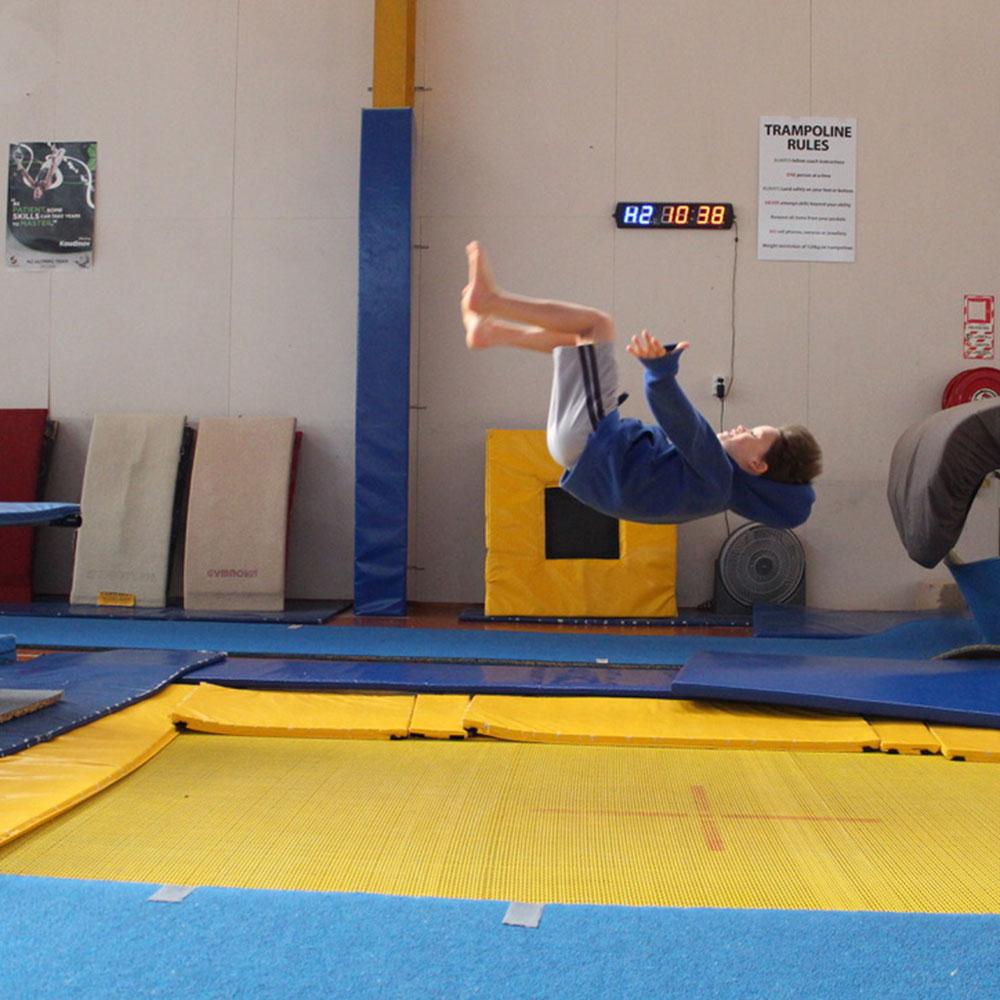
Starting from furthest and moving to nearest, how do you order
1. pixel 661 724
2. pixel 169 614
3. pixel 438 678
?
pixel 169 614 < pixel 438 678 < pixel 661 724

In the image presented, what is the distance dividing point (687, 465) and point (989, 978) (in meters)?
1.59

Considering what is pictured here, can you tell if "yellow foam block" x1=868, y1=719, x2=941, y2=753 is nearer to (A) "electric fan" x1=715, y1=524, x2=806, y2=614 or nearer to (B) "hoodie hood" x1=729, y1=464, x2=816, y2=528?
(B) "hoodie hood" x1=729, y1=464, x2=816, y2=528

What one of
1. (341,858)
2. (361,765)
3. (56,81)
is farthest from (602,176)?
(341,858)

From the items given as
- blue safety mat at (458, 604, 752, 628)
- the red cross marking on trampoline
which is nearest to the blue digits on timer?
blue safety mat at (458, 604, 752, 628)

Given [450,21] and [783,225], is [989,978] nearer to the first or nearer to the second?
[783,225]

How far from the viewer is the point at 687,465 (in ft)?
10.0

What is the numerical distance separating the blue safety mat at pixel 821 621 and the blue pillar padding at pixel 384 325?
7.10 ft

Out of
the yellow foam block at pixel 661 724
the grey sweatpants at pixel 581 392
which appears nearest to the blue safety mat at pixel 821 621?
the yellow foam block at pixel 661 724

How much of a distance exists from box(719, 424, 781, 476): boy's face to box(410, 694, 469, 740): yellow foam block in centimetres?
122

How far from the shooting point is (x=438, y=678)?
405 cm

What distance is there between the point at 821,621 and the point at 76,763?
4161mm

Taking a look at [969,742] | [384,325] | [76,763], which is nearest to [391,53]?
[384,325]

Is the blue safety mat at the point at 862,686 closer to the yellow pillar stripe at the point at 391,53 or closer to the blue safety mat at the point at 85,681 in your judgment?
the blue safety mat at the point at 85,681

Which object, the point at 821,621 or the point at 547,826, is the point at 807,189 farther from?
the point at 547,826
